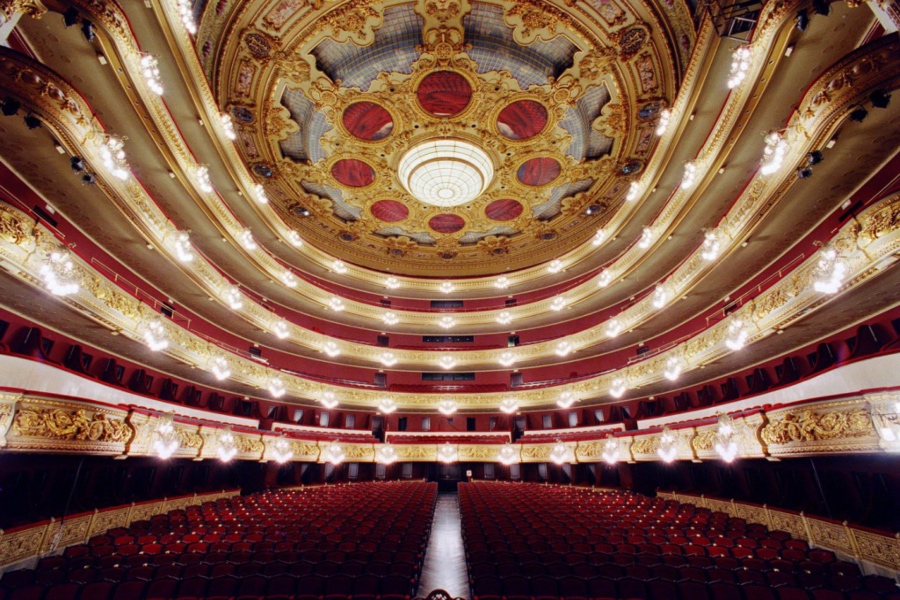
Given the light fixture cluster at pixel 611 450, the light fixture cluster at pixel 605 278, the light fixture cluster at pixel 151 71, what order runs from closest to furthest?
the light fixture cluster at pixel 151 71 < the light fixture cluster at pixel 611 450 < the light fixture cluster at pixel 605 278

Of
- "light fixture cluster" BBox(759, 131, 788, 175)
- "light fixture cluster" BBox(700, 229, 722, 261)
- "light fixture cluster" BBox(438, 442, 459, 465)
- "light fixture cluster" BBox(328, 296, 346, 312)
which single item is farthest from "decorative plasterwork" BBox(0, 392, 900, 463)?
"light fixture cluster" BBox(438, 442, 459, 465)

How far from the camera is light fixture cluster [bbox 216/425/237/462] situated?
10086 millimetres

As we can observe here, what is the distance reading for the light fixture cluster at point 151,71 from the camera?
729cm

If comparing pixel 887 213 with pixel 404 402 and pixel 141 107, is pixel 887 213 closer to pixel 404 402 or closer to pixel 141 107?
pixel 141 107

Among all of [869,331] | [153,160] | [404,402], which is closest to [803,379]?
[869,331]

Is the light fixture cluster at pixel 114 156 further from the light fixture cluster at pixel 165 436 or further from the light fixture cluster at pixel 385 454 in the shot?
the light fixture cluster at pixel 385 454

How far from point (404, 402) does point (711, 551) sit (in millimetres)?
15239

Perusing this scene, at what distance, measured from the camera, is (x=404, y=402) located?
19.3 meters

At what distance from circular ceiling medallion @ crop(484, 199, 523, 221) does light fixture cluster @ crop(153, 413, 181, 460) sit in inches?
587

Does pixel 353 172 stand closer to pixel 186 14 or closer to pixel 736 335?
pixel 186 14

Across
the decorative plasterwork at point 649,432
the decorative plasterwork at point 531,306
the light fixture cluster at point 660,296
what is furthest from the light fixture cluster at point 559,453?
the light fixture cluster at point 660,296

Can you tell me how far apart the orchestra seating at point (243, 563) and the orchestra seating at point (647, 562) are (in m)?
1.16

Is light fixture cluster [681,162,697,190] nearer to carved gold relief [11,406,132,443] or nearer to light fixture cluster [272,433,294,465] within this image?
carved gold relief [11,406,132,443]

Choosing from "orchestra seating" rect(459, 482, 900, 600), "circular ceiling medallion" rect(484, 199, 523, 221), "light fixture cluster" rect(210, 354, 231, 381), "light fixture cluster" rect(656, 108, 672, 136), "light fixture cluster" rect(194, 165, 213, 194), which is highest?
"circular ceiling medallion" rect(484, 199, 523, 221)
